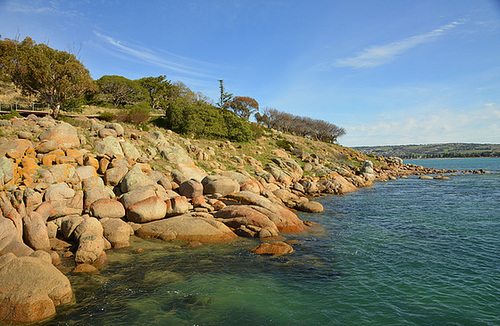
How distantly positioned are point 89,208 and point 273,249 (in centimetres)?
1272

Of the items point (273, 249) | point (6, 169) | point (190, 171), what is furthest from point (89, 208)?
point (190, 171)

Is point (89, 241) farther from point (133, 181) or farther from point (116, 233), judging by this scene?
point (133, 181)

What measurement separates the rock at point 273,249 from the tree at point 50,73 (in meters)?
35.4

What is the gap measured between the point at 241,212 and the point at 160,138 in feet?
72.8

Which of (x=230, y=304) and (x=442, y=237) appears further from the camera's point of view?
(x=442, y=237)

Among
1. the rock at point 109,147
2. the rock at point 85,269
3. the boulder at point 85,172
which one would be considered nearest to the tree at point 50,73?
the rock at point 109,147

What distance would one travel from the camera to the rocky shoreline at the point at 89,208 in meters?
10.3

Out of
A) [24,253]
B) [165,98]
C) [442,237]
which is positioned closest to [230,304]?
[24,253]

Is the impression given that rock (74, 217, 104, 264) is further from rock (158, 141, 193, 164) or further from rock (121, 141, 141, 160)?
rock (158, 141, 193, 164)

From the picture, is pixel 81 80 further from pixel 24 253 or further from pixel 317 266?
pixel 317 266

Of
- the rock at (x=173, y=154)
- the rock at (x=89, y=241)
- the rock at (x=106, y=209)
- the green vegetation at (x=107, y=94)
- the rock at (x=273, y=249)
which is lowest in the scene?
the rock at (x=273, y=249)

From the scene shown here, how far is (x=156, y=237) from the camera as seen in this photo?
17.4 m

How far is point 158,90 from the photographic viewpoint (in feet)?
270

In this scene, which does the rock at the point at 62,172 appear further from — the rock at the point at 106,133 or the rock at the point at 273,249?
the rock at the point at 273,249
